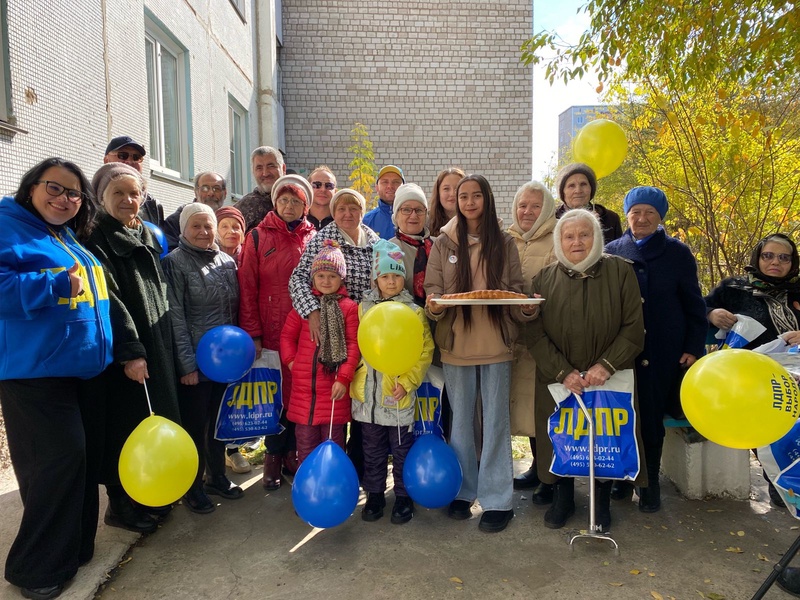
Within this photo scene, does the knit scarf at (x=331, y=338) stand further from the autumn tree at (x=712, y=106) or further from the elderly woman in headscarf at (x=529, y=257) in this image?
the autumn tree at (x=712, y=106)

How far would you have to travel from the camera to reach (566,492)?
335cm

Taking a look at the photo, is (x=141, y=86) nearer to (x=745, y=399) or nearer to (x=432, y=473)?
(x=432, y=473)

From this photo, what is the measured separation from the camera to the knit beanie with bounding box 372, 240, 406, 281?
10.6ft

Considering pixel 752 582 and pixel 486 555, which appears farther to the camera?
pixel 486 555

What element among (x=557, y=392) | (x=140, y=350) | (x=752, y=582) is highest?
(x=140, y=350)

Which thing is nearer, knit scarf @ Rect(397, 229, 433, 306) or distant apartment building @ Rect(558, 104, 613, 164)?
knit scarf @ Rect(397, 229, 433, 306)

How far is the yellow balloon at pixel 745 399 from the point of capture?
2197 millimetres

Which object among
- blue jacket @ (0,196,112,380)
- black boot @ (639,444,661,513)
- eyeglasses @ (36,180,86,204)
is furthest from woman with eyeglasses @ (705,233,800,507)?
eyeglasses @ (36,180,86,204)

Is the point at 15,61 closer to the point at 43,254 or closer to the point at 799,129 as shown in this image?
the point at 43,254

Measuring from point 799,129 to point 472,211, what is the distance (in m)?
4.61

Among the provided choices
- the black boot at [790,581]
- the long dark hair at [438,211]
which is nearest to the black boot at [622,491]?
the black boot at [790,581]

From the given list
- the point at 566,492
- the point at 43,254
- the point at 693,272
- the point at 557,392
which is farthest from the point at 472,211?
the point at 43,254

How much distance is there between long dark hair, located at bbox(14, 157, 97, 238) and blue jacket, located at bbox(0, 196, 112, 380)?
0.06 m

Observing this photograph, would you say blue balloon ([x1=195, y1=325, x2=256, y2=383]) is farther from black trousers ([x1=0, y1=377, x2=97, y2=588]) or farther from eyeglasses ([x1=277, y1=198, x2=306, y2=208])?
eyeglasses ([x1=277, y1=198, x2=306, y2=208])
